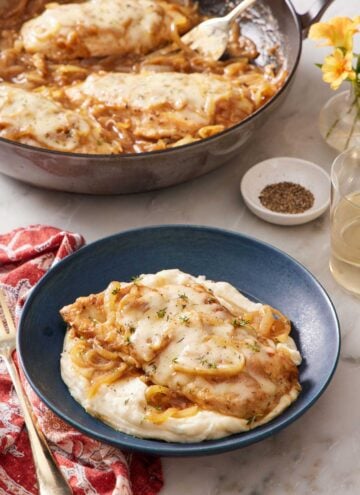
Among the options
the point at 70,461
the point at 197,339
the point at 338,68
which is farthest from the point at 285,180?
the point at 70,461

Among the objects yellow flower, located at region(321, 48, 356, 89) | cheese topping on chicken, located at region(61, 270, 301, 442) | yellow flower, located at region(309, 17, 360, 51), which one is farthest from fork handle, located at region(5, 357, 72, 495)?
yellow flower, located at region(309, 17, 360, 51)

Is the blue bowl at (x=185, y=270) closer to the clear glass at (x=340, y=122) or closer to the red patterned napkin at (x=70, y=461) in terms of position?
the red patterned napkin at (x=70, y=461)

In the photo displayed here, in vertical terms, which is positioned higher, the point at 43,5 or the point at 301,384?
the point at 43,5

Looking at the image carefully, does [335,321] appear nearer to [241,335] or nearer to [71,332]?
[241,335]

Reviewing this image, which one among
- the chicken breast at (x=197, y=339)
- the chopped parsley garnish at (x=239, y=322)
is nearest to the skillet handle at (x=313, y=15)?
the chicken breast at (x=197, y=339)

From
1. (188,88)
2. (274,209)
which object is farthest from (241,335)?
(188,88)

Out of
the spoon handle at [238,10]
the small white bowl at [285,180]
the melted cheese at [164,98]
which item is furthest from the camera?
the spoon handle at [238,10]
